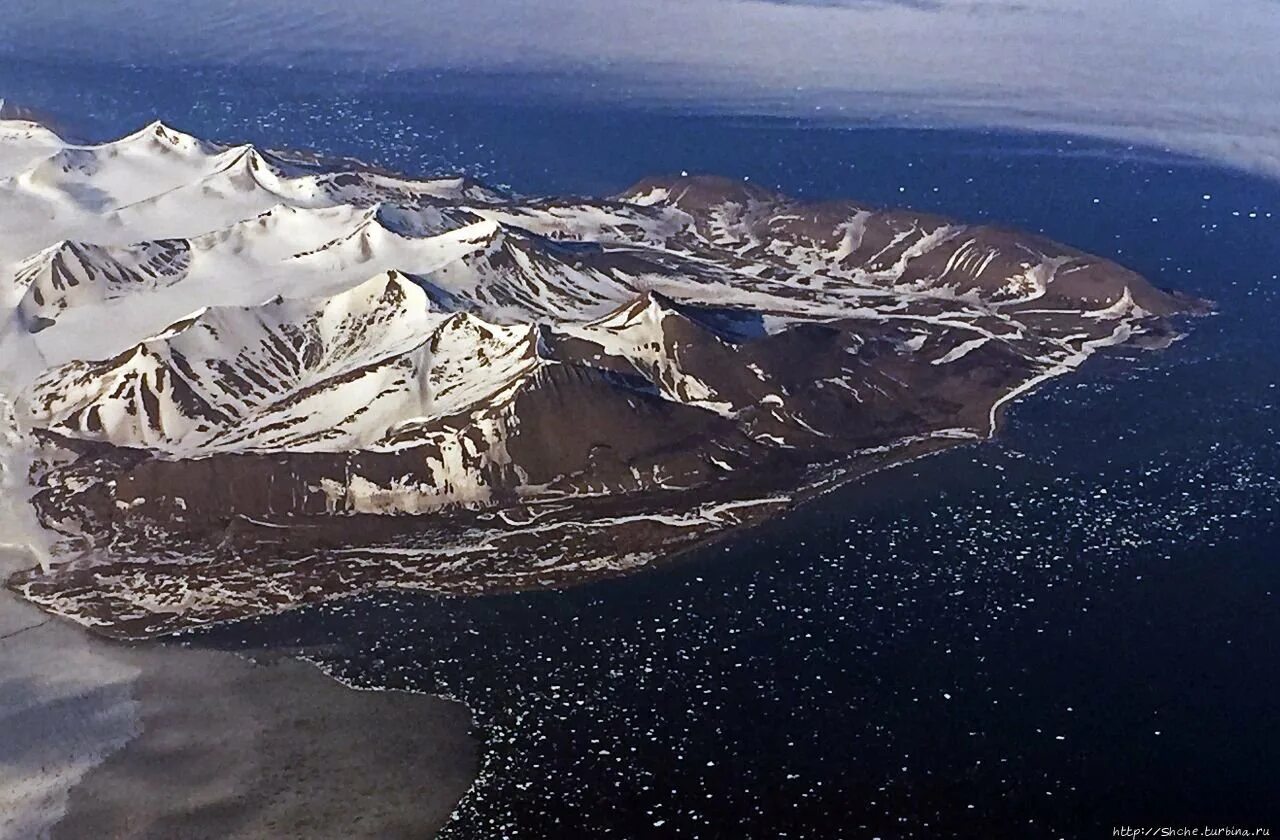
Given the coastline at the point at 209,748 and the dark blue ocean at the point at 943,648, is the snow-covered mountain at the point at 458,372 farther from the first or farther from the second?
the coastline at the point at 209,748

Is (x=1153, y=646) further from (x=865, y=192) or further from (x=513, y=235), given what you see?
(x=865, y=192)

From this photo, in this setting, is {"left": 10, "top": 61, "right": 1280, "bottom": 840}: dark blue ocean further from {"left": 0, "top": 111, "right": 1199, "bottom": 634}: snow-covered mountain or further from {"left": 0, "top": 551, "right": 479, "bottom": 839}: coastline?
{"left": 0, "top": 111, "right": 1199, "bottom": 634}: snow-covered mountain

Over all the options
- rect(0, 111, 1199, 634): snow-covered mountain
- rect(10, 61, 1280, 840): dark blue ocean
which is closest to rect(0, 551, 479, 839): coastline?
rect(10, 61, 1280, 840): dark blue ocean

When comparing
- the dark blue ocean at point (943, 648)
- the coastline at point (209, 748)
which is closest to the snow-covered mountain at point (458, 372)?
the dark blue ocean at point (943, 648)

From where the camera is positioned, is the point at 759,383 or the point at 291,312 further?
the point at 291,312

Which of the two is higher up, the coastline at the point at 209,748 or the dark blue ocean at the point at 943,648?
the dark blue ocean at the point at 943,648

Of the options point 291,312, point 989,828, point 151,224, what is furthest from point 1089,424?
point 151,224

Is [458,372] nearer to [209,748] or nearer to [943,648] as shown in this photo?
[209,748]
